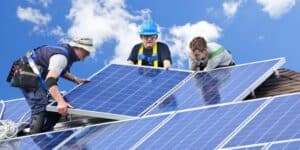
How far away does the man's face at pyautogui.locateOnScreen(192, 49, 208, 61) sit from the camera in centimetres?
1441

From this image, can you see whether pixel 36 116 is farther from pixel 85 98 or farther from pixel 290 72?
pixel 290 72

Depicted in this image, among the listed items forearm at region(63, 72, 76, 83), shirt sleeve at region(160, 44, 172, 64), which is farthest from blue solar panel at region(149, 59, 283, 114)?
forearm at region(63, 72, 76, 83)

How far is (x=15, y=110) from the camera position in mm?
16156

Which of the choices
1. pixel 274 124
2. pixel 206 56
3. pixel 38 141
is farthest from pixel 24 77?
pixel 274 124

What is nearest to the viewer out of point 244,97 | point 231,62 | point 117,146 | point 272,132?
point 272,132

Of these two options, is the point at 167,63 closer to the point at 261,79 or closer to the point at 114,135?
the point at 261,79

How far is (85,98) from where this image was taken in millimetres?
14195

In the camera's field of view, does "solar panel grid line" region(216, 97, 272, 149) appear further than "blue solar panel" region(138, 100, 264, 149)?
No

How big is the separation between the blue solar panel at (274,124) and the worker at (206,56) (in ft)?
9.18

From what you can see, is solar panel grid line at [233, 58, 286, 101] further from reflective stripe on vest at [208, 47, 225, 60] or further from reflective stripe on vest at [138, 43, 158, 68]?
reflective stripe on vest at [138, 43, 158, 68]

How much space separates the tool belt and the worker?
2561mm

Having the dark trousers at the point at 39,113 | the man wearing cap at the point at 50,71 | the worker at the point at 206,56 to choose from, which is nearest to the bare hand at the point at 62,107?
the man wearing cap at the point at 50,71

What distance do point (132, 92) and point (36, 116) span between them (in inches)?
61.8

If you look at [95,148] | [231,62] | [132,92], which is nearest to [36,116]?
[132,92]
